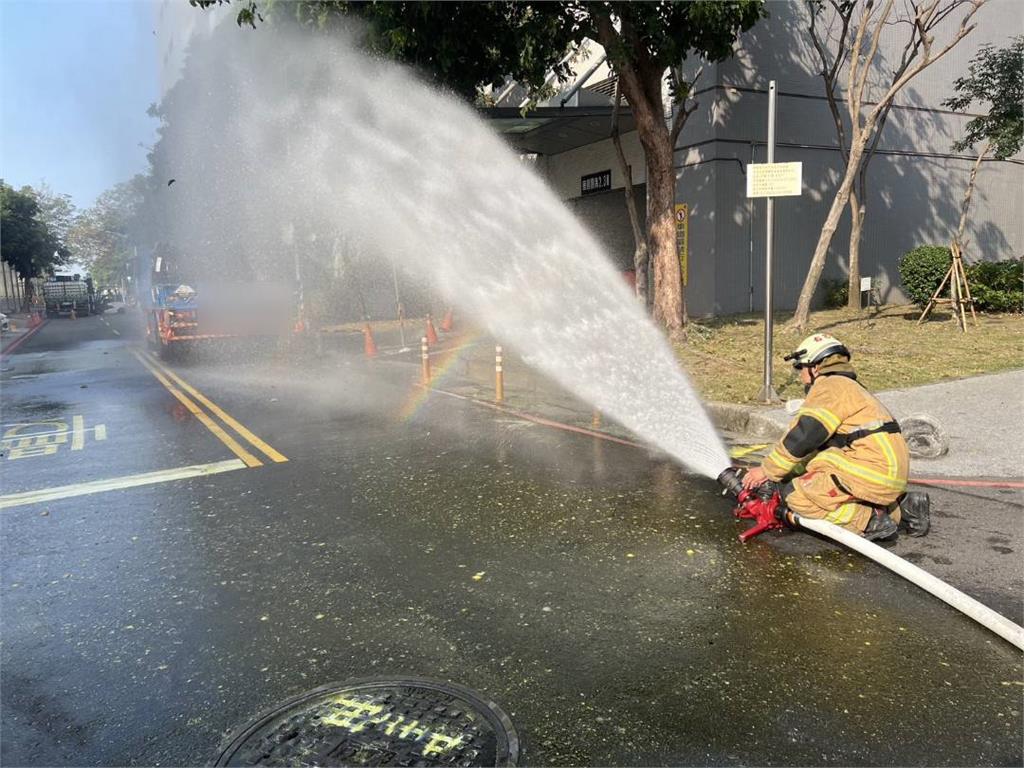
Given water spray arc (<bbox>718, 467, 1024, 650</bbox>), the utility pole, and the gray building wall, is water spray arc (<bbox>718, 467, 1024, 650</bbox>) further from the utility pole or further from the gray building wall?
the gray building wall

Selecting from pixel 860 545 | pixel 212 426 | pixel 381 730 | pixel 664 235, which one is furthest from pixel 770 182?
pixel 381 730

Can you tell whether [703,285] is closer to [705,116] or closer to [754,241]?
[754,241]

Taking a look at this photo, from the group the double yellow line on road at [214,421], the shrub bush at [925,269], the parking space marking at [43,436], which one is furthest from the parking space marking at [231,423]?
the shrub bush at [925,269]

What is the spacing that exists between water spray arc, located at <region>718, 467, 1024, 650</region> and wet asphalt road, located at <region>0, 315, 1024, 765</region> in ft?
0.24

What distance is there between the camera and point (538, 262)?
49.8 feet

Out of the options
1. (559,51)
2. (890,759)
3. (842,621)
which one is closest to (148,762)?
(890,759)

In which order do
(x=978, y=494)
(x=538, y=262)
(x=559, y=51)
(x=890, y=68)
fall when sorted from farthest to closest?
(x=890, y=68) → (x=538, y=262) → (x=559, y=51) → (x=978, y=494)

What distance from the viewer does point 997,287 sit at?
1680 cm

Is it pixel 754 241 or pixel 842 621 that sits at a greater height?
pixel 754 241

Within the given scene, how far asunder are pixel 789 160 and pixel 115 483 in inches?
713

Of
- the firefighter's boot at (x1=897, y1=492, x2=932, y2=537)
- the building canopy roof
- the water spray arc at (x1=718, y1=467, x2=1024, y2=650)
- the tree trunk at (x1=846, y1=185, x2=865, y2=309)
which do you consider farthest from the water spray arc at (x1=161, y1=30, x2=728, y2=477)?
the tree trunk at (x1=846, y1=185, x2=865, y2=309)

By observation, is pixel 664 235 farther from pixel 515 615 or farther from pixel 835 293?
pixel 515 615

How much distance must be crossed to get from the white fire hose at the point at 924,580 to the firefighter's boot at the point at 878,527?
14 centimetres

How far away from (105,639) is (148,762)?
1213 millimetres
